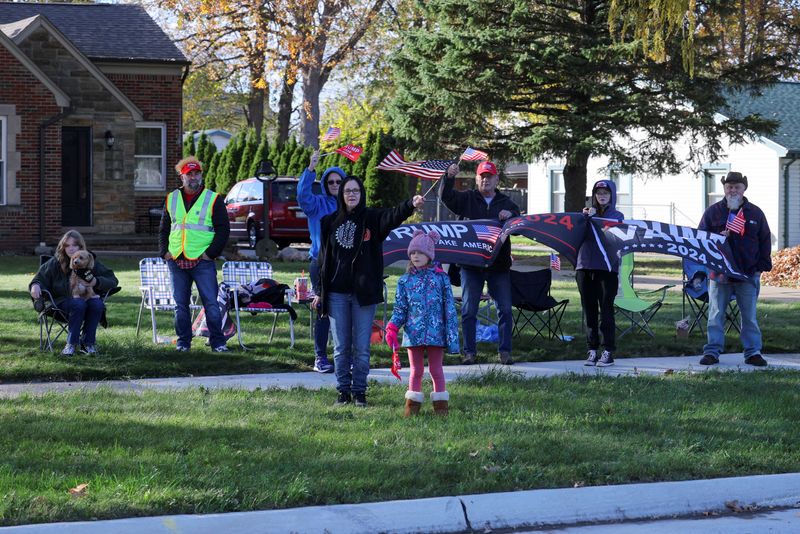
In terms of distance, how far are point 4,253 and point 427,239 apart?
62.5ft

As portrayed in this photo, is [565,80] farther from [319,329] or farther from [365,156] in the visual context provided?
[319,329]

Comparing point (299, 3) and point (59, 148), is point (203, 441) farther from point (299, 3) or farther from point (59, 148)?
point (299, 3)

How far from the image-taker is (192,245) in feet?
36.6

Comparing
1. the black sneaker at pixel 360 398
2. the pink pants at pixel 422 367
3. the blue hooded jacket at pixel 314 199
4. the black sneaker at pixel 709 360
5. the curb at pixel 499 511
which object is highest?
the blue hooded jacket at pixel 314 199

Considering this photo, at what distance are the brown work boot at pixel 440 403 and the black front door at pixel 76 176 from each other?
21.0 meters

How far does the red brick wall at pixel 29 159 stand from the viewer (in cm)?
2494

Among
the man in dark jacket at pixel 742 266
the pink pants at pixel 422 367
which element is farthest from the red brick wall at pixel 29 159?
the pink pants at pixel 422 367

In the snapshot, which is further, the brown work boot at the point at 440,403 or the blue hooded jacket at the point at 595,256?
the blue hooded jacket at the point at 595,256

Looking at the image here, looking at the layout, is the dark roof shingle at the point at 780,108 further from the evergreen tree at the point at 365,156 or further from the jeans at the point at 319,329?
the jeans at the point at 319,329

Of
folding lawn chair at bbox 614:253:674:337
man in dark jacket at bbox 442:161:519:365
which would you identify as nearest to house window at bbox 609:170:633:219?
folding lawn chair at bbox 614:253:674:337

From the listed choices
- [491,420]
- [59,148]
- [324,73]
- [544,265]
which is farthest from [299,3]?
[491,420]

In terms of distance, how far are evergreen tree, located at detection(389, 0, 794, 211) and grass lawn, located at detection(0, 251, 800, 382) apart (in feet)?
29.7

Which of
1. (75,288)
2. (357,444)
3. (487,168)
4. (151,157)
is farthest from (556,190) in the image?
(357,444)

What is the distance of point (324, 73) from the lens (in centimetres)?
4016
